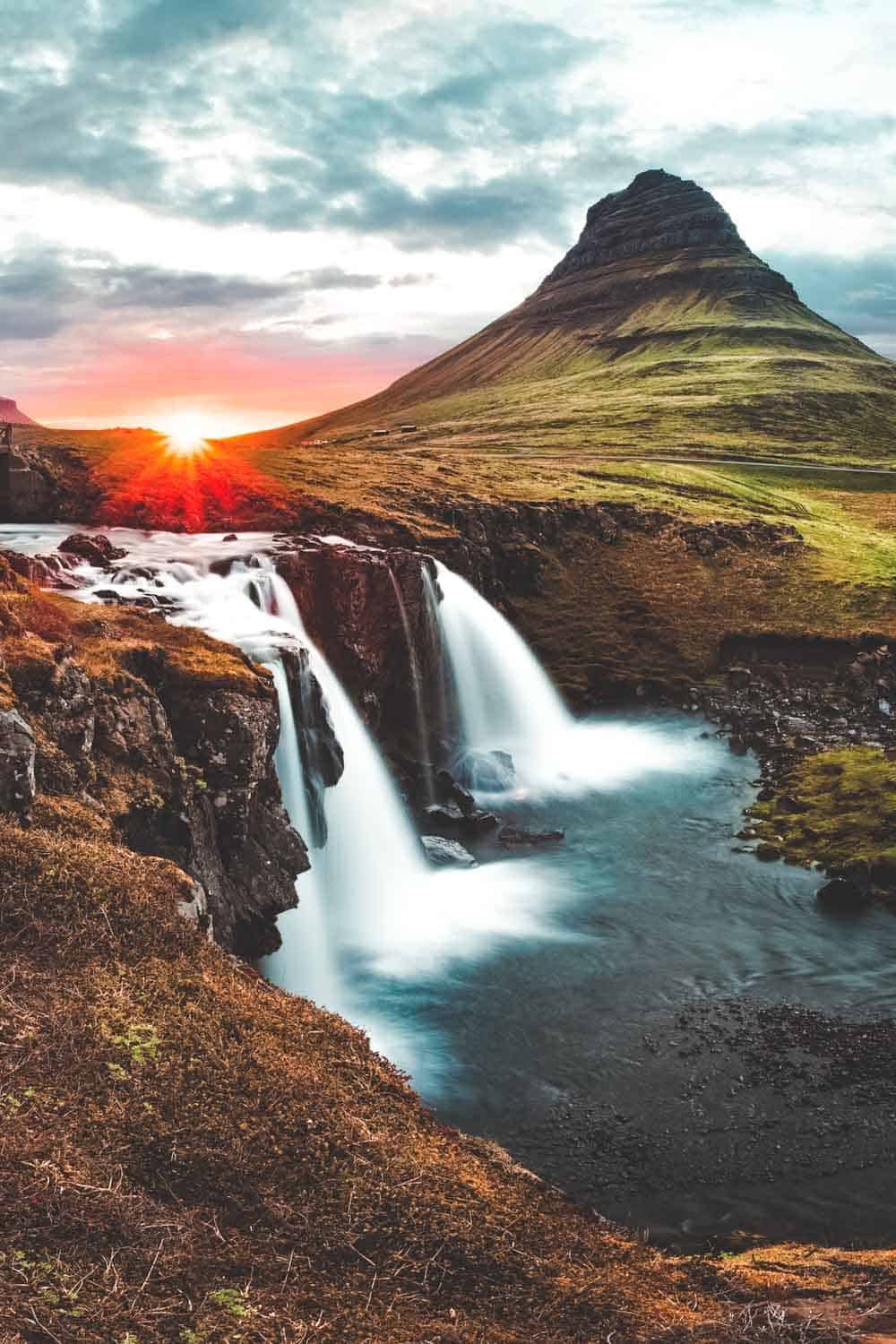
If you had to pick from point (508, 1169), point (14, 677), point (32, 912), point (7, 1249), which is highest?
point (14, 677)

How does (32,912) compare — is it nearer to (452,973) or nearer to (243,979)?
(243,979)

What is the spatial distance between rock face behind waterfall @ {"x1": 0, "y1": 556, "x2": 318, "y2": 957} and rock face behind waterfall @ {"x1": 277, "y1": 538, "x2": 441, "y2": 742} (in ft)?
44.7

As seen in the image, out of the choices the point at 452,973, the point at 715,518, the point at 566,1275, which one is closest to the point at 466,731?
the point at 452,973

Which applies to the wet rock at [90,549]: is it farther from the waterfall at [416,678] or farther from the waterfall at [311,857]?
the waterfall at [311,857]

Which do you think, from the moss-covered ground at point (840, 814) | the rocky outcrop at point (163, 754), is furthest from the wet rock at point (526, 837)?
the rocky outcrop at point (163, 754)

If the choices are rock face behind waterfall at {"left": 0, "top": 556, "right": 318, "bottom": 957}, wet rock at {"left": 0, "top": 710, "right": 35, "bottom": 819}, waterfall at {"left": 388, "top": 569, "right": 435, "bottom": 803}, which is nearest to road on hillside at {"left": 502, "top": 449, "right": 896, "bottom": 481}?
waterfall at {"left": 388, "top": 569, "right": 435, "bottom": 803}

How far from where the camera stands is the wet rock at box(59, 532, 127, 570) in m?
36.8

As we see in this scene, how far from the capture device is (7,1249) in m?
8.29

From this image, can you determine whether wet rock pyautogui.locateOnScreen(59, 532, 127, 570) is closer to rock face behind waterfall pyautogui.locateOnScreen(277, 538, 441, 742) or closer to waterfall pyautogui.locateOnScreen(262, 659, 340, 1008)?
rock face behind waterfall pyautogui.locateOnScreen(277, 538, 441, 742)

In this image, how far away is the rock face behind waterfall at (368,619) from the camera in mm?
39219

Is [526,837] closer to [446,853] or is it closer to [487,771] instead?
[446,853]

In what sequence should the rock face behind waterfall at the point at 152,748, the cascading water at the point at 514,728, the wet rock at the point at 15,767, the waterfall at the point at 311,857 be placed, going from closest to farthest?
the wet rock at the point at 15,767, the rock face behind waterfall at the point at 152,748, the waterfall at the point at 311,857, the cascading water at the point at 514,728

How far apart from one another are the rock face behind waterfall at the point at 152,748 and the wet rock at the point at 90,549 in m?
11.5

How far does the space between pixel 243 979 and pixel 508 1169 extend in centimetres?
451
